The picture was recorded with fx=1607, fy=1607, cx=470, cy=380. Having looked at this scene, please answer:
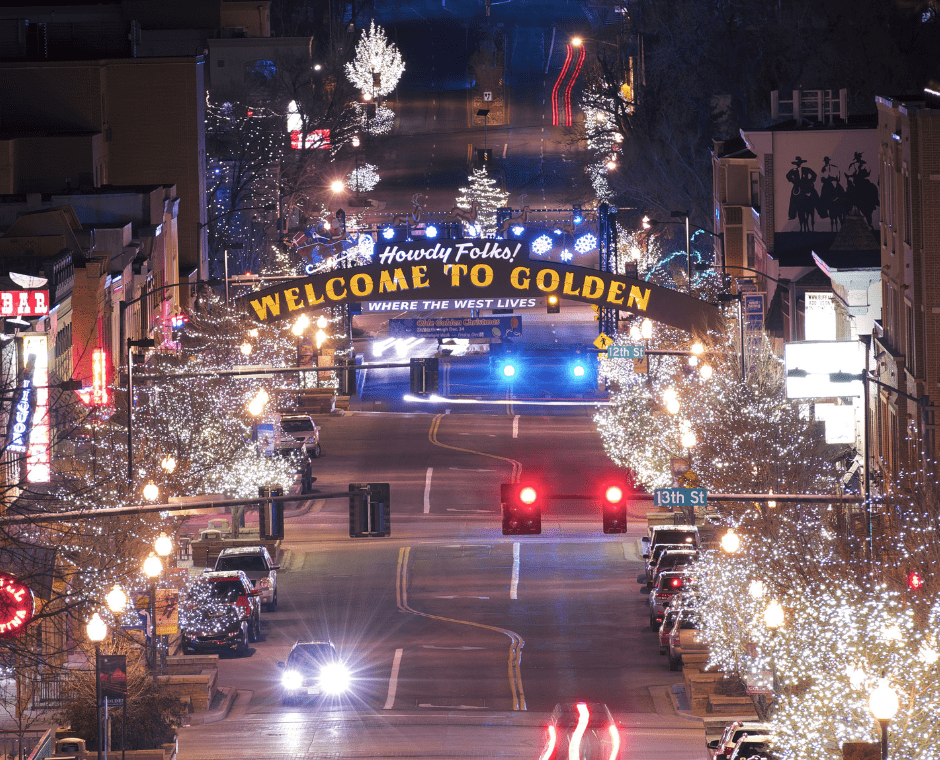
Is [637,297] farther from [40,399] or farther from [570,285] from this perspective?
[40,399]

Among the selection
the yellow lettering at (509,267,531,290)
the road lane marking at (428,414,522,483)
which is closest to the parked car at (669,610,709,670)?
the yellow lettering at (509,267,531,290)

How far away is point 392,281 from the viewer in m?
51.7

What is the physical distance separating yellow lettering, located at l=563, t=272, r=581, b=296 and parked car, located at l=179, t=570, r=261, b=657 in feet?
44.5

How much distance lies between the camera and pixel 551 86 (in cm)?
16262

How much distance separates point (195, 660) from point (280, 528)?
25.4 ft

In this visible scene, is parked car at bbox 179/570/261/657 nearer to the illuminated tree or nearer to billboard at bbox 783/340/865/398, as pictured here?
billboard at bbox 783/340/865/398

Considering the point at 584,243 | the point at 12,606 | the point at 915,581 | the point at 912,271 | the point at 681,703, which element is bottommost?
the point at 681,703

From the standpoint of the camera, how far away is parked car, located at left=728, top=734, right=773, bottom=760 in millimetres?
28906

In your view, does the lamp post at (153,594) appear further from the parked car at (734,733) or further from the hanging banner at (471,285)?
the parked car at (734,733)

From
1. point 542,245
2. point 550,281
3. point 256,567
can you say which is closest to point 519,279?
point 550,281

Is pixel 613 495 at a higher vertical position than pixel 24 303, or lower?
lower

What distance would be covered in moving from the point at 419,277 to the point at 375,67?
111m

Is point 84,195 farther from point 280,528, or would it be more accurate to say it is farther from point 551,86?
point 551,86

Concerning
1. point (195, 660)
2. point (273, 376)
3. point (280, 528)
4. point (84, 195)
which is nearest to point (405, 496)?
point (273, 376)
